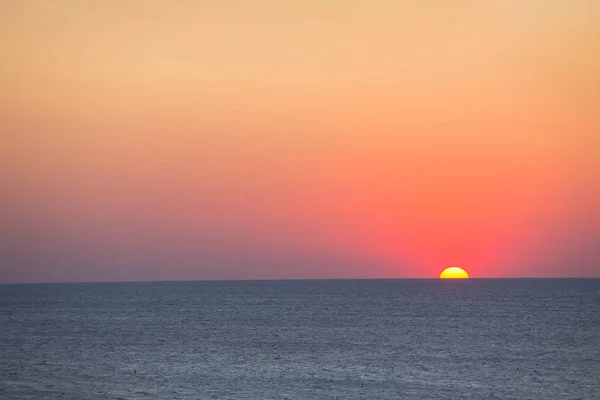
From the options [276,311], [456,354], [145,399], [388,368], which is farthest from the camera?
[276,311]

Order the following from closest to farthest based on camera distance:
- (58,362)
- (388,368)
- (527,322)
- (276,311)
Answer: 1. (388,368)
2. (58,362)
3. (527,322)
4. (276,311)

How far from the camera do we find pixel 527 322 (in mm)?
123062

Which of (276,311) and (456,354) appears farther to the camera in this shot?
(276,311)

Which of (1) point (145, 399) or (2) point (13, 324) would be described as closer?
(1) point (145, 399)

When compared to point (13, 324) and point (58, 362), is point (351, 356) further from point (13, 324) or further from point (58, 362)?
point (13, 324)

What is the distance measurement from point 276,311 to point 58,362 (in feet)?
284

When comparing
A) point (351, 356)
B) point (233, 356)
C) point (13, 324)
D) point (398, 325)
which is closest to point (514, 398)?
point (351, 356)

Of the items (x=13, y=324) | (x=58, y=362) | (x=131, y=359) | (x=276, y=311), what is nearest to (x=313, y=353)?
(x=131, y=359)

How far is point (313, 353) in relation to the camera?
77312 millimetres

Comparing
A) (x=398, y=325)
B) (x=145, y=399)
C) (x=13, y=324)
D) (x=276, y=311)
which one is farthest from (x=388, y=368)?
(x=276, y=311)

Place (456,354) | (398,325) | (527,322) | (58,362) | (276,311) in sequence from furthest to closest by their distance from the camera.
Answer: (276,311), (527,322), (398,325), (456,354), (58,362)

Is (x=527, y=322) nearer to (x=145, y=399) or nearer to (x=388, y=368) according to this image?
(x=388, y=368)

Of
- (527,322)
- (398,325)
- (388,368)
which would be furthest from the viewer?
(527,322)

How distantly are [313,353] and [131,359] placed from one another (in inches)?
695
